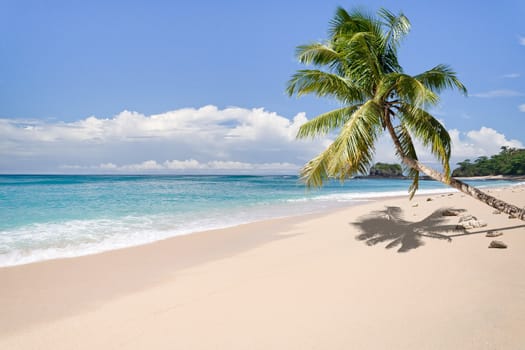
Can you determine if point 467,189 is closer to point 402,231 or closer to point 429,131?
point 429,131

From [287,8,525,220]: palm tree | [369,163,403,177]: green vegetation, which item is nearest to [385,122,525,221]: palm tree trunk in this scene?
[287,8,525,220]: palm tree

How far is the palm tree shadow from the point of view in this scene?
23.4 ft

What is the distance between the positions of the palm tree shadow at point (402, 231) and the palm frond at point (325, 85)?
376cm

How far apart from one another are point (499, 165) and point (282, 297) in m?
111

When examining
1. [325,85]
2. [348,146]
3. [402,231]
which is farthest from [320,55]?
[402,231]

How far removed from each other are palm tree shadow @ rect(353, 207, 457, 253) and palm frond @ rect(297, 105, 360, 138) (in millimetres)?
3090

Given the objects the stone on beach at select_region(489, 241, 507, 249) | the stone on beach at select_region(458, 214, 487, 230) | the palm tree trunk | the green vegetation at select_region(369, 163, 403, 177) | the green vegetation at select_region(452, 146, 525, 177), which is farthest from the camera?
the green vegetation at select_region(369, 163, 403, 177)

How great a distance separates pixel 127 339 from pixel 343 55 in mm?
7800

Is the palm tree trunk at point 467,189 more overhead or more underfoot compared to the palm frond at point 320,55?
more underfoot

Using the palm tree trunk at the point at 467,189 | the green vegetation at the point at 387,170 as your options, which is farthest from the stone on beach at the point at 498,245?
the green vegetation at the point at 387,170

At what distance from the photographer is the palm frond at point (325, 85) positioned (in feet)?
25.4

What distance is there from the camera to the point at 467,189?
6.70m

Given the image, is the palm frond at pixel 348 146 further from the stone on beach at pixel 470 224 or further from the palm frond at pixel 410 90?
the stone on beach at pixel 470 224

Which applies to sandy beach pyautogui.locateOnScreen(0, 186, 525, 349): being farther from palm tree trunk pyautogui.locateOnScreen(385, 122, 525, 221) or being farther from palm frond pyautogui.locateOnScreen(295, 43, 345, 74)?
palm frond pyautogui.locateOnScreen(295, 43, 345, 74)
